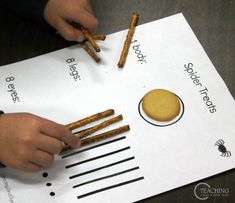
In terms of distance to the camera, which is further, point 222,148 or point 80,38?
point 80,38

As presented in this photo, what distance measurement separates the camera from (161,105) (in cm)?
54

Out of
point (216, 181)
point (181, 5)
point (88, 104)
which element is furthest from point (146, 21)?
point (216, 181)

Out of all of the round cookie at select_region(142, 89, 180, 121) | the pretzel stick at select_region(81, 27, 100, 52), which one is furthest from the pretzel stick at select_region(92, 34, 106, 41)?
the round cookie at select_region(142, 89, 180, 121)

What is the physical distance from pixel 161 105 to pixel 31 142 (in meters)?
0.19

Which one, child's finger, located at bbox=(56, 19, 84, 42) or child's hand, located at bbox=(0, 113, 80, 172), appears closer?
child's hand, located at bbox=(0, 113, 80, 172)

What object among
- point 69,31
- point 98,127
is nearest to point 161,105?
point 98,127

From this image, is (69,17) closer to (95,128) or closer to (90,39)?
(90,39)

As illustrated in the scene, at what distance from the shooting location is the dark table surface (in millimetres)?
614

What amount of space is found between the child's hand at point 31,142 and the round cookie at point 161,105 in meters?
0.12

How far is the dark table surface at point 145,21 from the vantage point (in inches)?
24.2

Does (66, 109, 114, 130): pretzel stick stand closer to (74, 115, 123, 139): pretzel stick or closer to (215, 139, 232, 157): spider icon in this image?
(74, 115, 123, 139): pretzel stick

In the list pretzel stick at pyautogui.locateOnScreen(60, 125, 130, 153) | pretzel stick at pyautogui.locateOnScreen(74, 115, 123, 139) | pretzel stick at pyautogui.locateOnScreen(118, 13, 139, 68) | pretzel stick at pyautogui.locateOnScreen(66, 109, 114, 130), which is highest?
pretzel stick at pyautogui.locateOnScreen(118, 13, 139, 68)

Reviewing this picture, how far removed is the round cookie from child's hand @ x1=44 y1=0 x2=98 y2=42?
0.52 ft

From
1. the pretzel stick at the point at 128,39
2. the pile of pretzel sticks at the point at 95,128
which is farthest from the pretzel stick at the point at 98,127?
the pretzel stick at the point at 128,39
